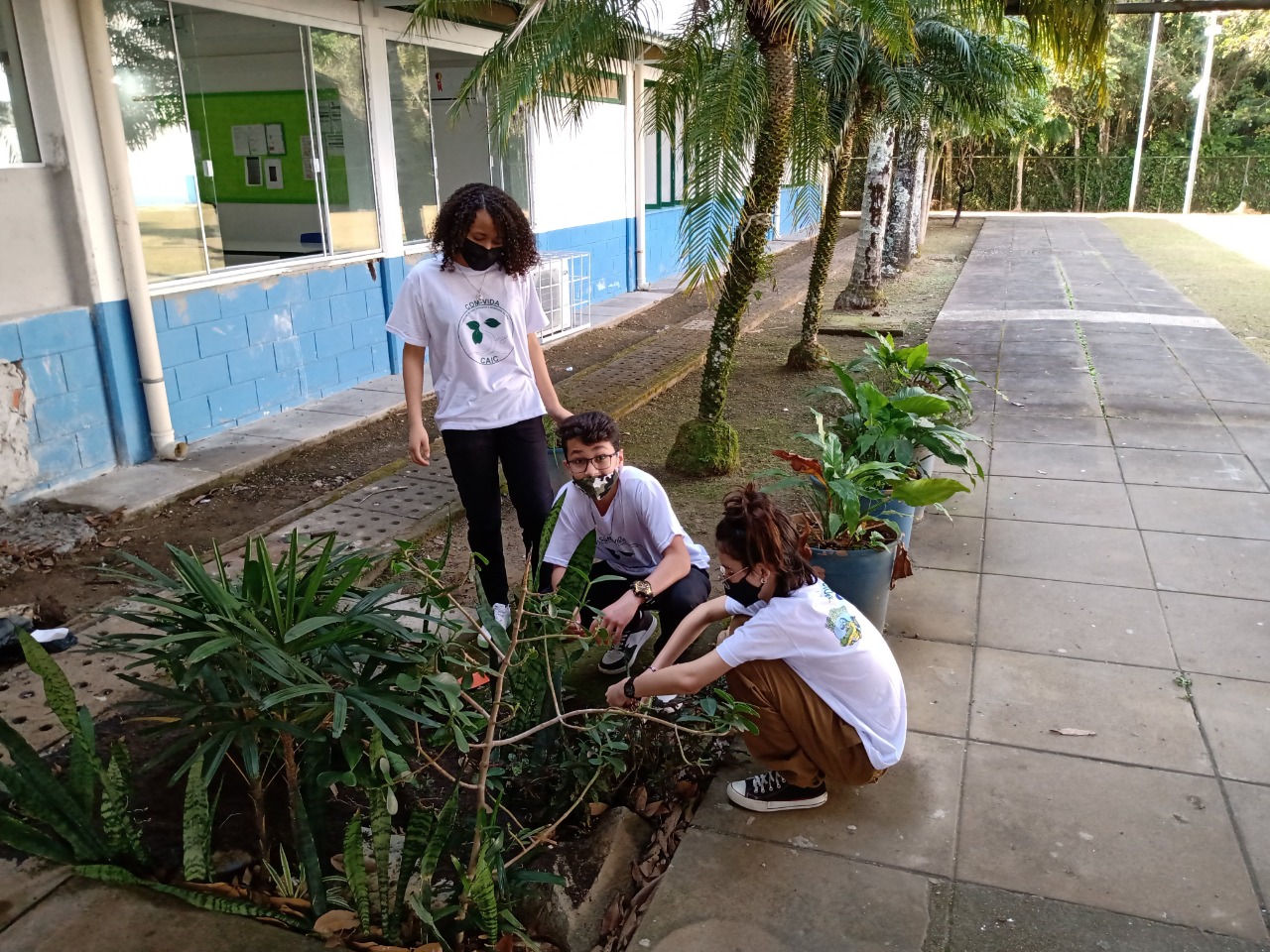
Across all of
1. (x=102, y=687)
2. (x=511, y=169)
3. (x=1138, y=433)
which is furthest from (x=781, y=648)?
(x=511, y=169)

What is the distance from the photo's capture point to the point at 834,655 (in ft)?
9.56

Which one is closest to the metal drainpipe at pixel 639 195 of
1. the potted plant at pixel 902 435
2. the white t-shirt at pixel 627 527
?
the potted plant at pixel 902 435

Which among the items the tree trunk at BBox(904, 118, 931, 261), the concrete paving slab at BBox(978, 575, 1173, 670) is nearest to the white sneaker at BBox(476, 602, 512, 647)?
the concrete paving slab at BBox(978, 575, 1173, 670)

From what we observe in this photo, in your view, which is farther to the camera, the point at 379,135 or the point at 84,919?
the point at 379,135

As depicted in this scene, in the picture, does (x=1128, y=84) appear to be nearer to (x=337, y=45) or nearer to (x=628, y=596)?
(x=337, y=45)

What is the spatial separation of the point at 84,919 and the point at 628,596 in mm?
1802

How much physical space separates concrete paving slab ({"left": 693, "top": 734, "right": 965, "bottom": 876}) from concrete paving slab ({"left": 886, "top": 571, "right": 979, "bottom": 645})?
1013mm

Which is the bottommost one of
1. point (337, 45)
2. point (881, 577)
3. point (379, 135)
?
point (881, 577)

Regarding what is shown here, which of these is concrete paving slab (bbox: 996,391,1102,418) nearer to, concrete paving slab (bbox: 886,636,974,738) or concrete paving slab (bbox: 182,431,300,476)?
concrete paving slab (bbox: 886,636,974,738)

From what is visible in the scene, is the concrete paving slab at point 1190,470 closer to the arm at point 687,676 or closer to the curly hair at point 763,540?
the curly hair at point 763,540

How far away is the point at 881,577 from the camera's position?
13.1 feet

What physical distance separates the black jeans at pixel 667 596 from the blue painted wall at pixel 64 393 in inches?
159

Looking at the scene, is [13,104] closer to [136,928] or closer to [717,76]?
[717,76]

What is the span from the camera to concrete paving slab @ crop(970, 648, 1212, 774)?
3385mm
